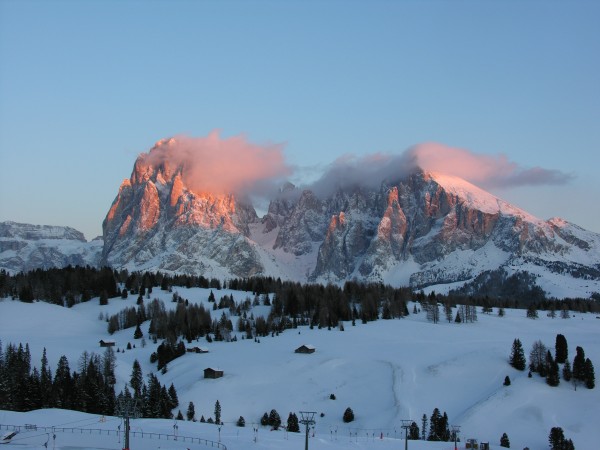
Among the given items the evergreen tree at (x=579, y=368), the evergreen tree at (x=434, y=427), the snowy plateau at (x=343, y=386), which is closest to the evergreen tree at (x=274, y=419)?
the snowy plateau at (x=343, y=386)

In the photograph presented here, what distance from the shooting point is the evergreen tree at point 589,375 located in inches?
4636

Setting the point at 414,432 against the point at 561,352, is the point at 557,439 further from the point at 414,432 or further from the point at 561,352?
the point at 561,352

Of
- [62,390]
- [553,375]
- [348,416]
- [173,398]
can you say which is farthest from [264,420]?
[553,375]

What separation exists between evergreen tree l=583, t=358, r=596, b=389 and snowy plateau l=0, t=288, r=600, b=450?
1299 mm

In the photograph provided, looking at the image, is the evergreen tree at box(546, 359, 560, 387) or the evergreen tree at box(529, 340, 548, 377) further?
the evergreen tree at box(529, 340, 548, 377)

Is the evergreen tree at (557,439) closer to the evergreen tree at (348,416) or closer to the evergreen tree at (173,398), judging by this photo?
the evergreen tree at (348,416)

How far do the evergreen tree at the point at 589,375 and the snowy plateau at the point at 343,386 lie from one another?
1.30m

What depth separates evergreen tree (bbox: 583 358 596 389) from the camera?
386 ft

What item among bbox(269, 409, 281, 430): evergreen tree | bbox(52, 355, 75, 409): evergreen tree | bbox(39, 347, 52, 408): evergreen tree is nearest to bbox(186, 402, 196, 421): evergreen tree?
bbox(269, 409, 281, 430): evergreen tree

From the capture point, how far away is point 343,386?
5000 inches

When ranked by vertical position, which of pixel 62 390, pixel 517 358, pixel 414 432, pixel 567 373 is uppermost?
pixel 517 358

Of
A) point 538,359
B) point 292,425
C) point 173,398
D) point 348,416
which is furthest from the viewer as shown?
point 538,359

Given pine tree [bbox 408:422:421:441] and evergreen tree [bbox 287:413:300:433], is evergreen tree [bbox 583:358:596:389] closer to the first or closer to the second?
pine tree [bbox 408:422:421:441]

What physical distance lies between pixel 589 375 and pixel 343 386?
3971 centimetres
